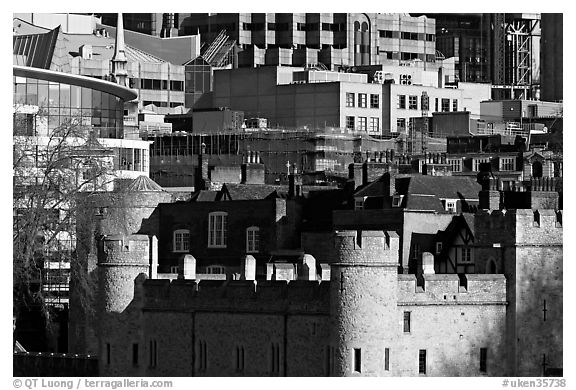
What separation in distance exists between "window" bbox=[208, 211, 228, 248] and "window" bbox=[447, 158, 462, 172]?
101 feet

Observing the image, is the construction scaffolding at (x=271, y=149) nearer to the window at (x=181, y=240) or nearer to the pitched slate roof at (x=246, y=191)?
the pitched slate roof at (x=246, y=191)

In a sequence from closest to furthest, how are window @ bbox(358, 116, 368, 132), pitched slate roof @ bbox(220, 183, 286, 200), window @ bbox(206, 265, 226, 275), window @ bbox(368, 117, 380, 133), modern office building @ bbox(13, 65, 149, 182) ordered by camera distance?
window @ bbox(206, 265, 226, 275) → pitched slate roof @ bbox(220, 183, 286, 200) → modern office building @ bbox(13, 65, 149, 182) → window @ bbox(358, 116, 368, 132) → window @ bbox(368, 117, 380, 133)

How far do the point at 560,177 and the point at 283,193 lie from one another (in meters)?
16.7

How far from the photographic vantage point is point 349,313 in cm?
8406

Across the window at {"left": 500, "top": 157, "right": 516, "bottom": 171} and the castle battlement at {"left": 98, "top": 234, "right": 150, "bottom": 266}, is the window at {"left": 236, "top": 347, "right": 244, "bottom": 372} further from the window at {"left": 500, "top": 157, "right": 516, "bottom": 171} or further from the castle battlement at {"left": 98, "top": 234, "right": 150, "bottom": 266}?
the window at {"left": 500, "top": 157, "right": 516, "bottom": 171}

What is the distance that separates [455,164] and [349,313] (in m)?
57.6

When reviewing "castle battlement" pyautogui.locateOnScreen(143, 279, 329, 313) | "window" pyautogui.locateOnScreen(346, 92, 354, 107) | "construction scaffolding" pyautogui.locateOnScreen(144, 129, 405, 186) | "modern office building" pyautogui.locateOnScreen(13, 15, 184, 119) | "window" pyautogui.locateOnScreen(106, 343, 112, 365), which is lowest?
A: "window" pyautogui.locateOnScreen(106, 343, 112, 365)

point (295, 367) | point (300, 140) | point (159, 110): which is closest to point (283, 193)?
point (295, 367)

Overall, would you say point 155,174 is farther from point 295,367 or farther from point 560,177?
point 295,367

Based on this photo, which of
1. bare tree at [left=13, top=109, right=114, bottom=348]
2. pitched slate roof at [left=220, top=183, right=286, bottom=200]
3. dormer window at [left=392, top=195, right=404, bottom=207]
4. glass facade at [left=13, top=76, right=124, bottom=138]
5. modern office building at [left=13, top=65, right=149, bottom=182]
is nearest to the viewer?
bare tree at [left=13, top=109, right=114, bottom=348]

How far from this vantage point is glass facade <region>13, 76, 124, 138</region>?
127m

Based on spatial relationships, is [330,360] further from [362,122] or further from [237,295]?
→ [362,122]

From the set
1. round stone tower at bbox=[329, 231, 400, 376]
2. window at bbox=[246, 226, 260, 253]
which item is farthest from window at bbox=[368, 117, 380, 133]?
round stone tower at bbox=[329, 231, 400, 376]

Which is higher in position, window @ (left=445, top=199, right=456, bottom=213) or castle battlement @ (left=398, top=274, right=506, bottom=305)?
window @ (left=445, top=199, right=456, bottom=213)
